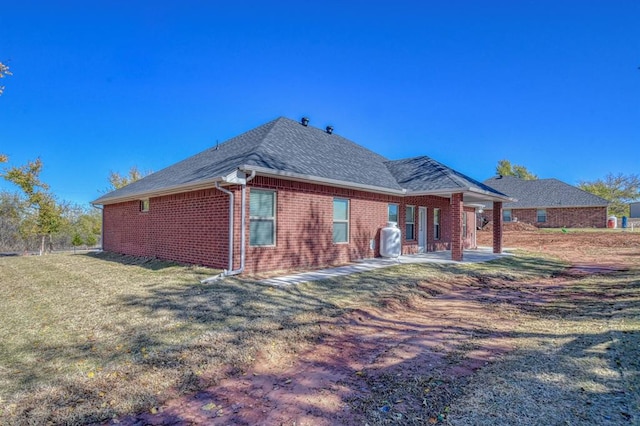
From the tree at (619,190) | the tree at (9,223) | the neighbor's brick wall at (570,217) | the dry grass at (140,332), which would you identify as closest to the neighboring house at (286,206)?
the dry grass at (140,332)

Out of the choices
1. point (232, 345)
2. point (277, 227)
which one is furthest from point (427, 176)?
point (232, 345)

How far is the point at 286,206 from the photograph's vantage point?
32.5ft

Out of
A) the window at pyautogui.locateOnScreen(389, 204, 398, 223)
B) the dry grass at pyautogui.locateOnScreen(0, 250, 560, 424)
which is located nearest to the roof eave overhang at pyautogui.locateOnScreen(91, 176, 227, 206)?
the dry grass at pyautogui.locateOnScreen(0, 250, 560, 424)

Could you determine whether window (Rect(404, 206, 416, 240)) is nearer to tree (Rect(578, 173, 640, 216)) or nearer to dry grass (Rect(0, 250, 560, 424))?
dry grass (Rect(0, 250, 560, 424))

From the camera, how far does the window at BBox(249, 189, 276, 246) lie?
9.18 m

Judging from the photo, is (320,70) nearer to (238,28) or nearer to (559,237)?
(238,28)

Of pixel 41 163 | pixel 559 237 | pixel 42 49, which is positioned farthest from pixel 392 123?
pixel 41 163

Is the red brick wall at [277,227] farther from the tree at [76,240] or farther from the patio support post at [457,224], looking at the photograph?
the tree at [76,240]

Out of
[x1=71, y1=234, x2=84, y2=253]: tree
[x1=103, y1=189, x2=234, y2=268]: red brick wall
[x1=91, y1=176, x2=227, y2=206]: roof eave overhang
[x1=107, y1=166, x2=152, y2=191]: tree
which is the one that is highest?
[x1=107, y1=166, x2=152, y2=191]: tree

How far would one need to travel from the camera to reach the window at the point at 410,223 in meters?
14.9

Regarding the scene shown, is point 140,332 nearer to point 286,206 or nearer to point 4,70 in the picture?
point 286,206

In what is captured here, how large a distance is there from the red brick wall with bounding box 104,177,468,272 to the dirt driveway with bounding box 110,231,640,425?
164 inches

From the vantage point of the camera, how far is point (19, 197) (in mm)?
19641

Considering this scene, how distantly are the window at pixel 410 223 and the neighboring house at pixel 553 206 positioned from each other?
69.3 feet
